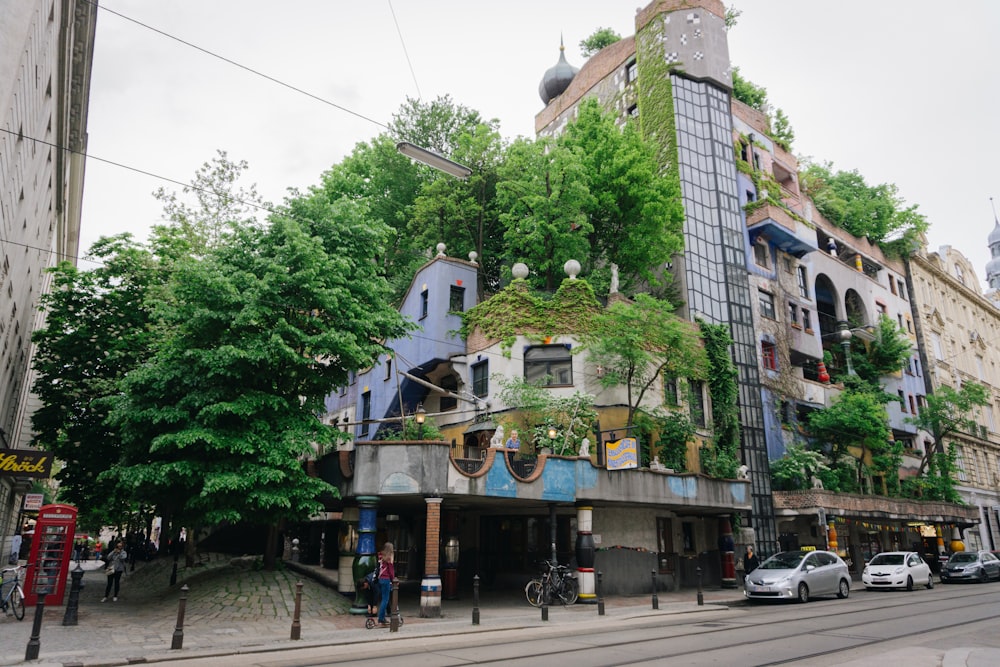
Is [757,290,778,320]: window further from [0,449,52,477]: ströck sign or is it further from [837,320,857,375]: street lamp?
[0,449,52,477]: ströck sign

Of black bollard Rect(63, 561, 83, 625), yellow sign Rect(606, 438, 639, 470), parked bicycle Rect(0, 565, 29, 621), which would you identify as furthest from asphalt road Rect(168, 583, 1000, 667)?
parked bicycle Rect(0, 565, 29, 621)

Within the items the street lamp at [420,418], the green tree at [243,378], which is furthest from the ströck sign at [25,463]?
the street lamp at [420,418]

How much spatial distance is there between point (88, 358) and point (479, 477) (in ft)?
Result: 44.4

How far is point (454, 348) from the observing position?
28109 mm

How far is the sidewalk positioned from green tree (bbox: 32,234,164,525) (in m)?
4.29

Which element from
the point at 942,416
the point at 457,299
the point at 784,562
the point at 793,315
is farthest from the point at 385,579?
the point at 942,416

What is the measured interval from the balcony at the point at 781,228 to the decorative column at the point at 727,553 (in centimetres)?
1680

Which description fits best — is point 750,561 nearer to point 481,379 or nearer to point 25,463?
point 481,379

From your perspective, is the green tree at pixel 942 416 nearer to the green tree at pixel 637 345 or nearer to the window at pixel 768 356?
the window at pixel 768 356

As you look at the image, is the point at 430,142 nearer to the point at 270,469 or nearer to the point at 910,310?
the point at 270,469

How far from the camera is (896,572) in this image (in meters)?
25.0

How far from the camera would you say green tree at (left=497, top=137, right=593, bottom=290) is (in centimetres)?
2816

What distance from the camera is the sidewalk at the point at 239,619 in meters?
12.1

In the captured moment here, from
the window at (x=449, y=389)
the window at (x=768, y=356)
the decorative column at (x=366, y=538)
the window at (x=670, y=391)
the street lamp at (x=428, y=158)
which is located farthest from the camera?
the window at (x=768, y=356)
